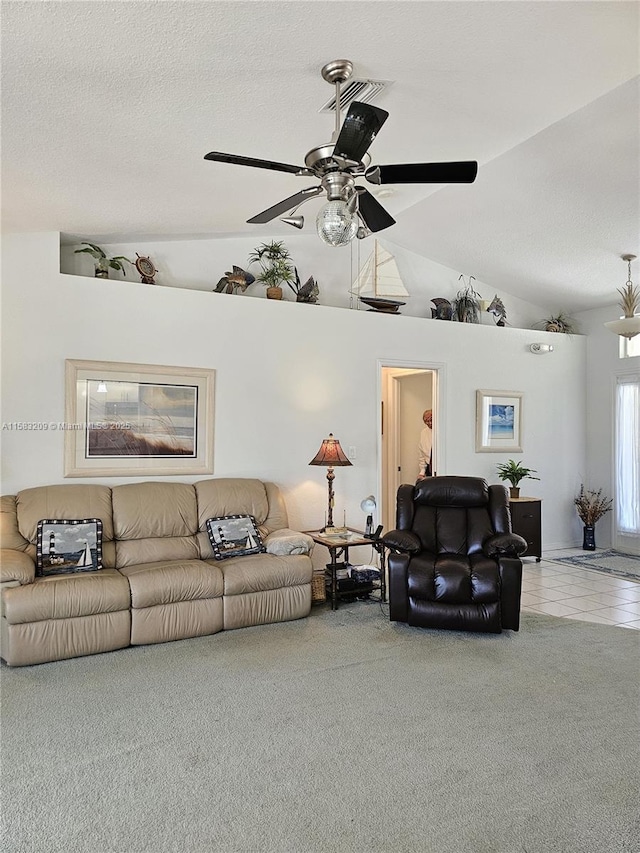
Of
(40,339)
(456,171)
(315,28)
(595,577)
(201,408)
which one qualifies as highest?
(315,28)

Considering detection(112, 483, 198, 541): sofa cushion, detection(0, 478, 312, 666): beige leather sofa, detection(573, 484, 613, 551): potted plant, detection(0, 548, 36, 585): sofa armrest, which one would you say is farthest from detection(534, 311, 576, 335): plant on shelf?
detection(0, 548, 36, 585): sofa armrest

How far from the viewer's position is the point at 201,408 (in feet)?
16.7

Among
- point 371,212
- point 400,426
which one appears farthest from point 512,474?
point 371,212

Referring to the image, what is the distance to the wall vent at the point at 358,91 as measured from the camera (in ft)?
9.66

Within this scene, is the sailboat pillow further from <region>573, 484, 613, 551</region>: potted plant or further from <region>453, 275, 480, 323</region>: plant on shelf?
<region>573, 484, 613, 551</region>: potted plant

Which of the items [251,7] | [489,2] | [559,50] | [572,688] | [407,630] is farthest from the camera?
[407,630]

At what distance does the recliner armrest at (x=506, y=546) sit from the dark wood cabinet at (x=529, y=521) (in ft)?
8.20

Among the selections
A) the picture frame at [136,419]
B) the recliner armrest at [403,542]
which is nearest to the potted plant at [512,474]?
the recliner armrest at [403,542]

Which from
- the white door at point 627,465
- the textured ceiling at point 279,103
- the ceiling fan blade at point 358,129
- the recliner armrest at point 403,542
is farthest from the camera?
the white door at point 627,465

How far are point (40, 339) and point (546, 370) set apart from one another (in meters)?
5.58

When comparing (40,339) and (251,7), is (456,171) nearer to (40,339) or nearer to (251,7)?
(251,7)

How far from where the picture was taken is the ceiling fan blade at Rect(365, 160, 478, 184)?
2531 mm

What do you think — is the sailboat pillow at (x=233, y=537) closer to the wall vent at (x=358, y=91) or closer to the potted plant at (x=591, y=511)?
the wall vent at (x=358, y=91)

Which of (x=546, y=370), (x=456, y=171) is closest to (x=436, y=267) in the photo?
(x=546, y=370)
